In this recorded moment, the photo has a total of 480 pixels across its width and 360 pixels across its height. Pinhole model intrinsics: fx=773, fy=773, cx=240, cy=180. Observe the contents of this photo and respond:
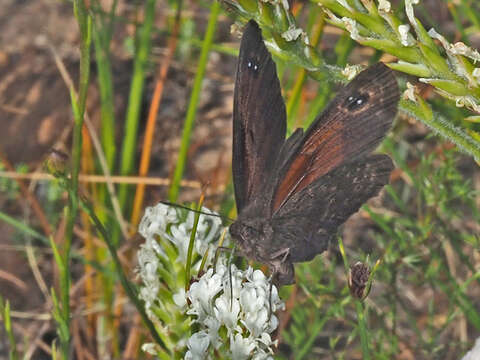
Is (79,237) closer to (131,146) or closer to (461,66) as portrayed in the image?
(131,146)

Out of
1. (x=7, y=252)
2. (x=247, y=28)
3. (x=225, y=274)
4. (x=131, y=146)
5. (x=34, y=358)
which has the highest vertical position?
(x=247, y=28)

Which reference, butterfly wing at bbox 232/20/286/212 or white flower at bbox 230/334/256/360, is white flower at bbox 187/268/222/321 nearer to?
white flower at bbox 230/334/256/360

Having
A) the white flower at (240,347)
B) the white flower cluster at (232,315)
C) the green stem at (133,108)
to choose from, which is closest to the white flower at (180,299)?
the white flower cluster at (232,315)

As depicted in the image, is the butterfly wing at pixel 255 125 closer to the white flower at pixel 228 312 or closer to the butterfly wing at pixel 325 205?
the butterfly wing at pixel 325 205

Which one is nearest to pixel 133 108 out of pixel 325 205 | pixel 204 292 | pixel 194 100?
pixel 194 100

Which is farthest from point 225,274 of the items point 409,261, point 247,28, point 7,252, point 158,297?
point 7,252

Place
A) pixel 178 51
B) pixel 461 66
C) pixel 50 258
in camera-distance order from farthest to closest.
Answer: pixel 178 51, pixel 50 258, pixel 461 66

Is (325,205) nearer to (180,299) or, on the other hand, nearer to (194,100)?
(180,299)
